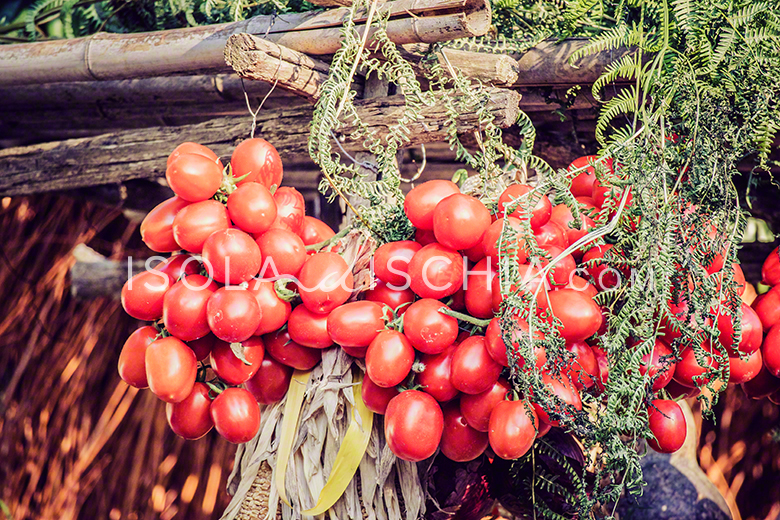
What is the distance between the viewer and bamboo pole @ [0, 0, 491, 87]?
0.93 m

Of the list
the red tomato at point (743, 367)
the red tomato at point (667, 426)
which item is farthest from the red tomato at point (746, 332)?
the red tomato at point (667, 426)

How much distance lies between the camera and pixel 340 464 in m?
0.87

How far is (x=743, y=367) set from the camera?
92 cm

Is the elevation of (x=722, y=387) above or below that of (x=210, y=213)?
below

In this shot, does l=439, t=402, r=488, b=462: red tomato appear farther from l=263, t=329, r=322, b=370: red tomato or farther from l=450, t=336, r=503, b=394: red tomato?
l=263, t=329, r=322, b=370: red tomato

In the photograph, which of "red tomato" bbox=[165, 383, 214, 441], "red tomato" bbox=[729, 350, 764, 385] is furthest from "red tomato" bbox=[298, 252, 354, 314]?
"red tomato" bbox=[729, 350, 764, 385]

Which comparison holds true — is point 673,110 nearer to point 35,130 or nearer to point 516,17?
point 516,17

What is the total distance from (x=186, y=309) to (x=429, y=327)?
0.34 m

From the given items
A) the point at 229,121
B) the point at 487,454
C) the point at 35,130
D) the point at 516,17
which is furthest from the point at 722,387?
the point at 35,130

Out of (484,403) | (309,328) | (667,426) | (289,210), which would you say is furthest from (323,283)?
(667,426)

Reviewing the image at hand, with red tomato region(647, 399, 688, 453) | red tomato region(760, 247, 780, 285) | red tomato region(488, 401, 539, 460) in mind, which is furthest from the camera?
red tomato region(760, 247, 780, 285)

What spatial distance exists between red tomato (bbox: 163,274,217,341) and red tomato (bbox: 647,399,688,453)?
2.13ft

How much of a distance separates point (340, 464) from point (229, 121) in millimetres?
861

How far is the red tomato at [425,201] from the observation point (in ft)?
2.88
